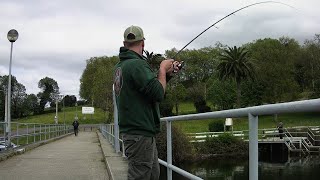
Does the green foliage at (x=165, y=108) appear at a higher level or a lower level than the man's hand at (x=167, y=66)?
lower

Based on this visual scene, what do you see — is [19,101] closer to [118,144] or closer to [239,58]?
[239,58]

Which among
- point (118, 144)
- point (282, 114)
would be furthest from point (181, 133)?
point (118, 144)

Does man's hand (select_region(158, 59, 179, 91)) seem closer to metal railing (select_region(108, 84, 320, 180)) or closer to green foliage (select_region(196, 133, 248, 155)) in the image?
metal railing (select_region(108, 84, 320, 180))

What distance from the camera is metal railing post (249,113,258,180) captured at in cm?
291

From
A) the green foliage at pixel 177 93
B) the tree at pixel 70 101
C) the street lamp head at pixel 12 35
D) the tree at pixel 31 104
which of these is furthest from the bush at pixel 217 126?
the tree at pixel 70 101

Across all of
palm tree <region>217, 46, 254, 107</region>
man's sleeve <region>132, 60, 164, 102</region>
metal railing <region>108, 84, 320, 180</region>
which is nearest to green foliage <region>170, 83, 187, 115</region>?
palm tree <region>217, 46, 254, 107</region>

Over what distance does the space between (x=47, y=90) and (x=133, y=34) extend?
522ft

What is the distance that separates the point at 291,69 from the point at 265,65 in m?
4.13

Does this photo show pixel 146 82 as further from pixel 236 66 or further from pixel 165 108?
pixel 236 66

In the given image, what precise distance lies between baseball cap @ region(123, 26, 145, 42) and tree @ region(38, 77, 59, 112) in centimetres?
14501

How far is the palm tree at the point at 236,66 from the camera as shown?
242ft

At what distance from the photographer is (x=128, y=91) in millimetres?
3670

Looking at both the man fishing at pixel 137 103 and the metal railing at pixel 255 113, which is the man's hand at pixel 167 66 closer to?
the man fishing at pixel 137 103

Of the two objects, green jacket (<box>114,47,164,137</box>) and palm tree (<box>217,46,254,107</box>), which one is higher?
palm tree (<box>217,46,254,107</box>)
